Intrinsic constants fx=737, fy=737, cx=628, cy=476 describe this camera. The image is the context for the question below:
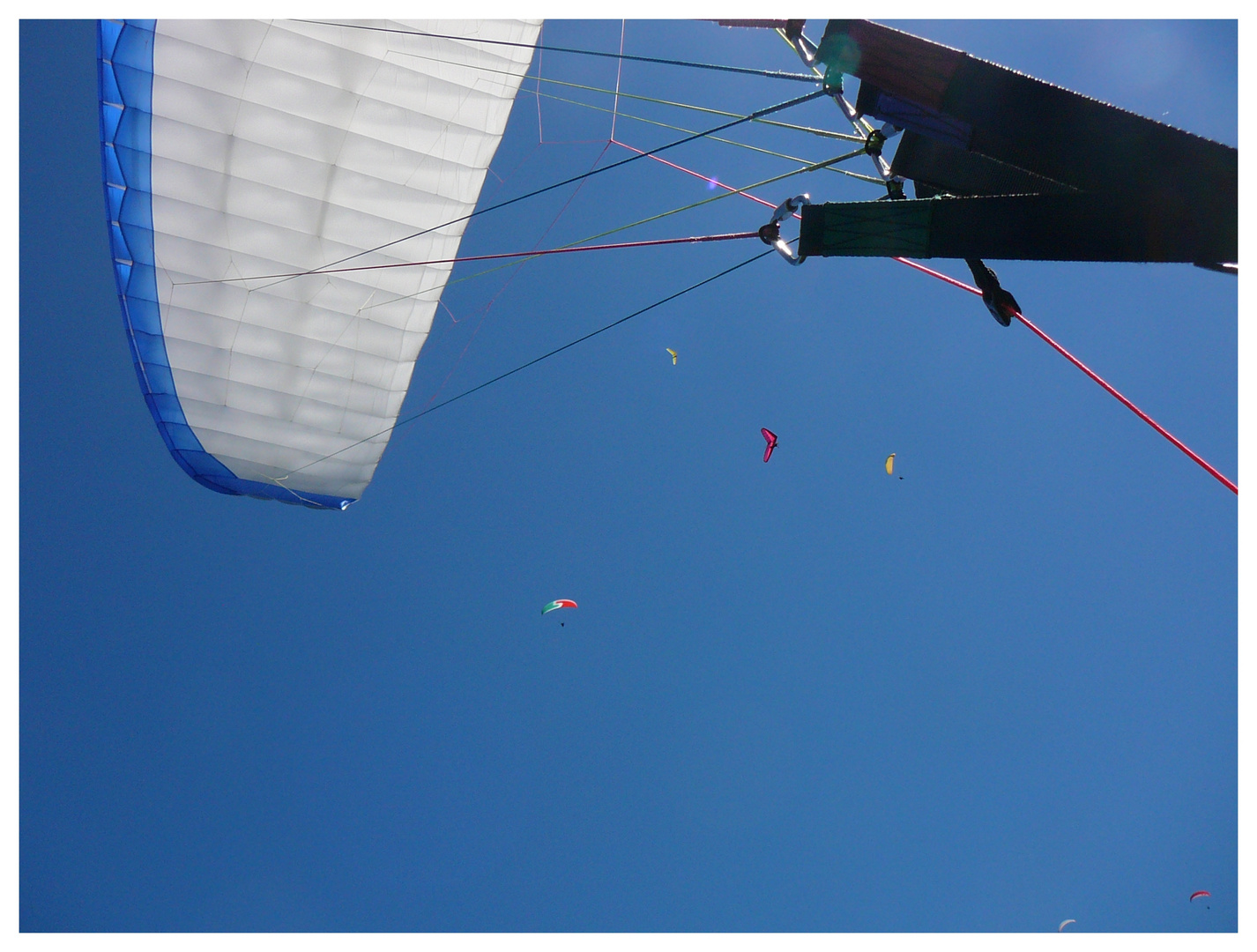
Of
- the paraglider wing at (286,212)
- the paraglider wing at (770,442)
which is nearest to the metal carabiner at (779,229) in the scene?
the paraglider wing at (286,212)

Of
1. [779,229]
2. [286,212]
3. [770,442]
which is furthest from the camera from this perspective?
[770,442]

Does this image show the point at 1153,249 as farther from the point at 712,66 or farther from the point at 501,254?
the point at 501,254

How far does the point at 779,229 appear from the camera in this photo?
4.25 meters

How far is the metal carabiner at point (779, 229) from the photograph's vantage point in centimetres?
402

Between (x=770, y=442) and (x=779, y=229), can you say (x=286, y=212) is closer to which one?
(x=779, y=229)

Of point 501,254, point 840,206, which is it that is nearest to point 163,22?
point 501,254

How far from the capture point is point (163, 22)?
6.84 meters

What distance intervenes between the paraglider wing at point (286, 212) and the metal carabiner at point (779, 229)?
3794 millimetres

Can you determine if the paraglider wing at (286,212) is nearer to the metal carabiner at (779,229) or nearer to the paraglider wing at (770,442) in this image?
the metal carabiner at (779,229)

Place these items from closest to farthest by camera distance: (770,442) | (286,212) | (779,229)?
(779,229), (286,212), (770,442)

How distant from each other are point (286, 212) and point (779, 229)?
5905 mm

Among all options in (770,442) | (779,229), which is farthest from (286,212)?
(770,442)

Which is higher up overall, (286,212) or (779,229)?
(286,212)

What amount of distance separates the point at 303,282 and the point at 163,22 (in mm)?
2576
